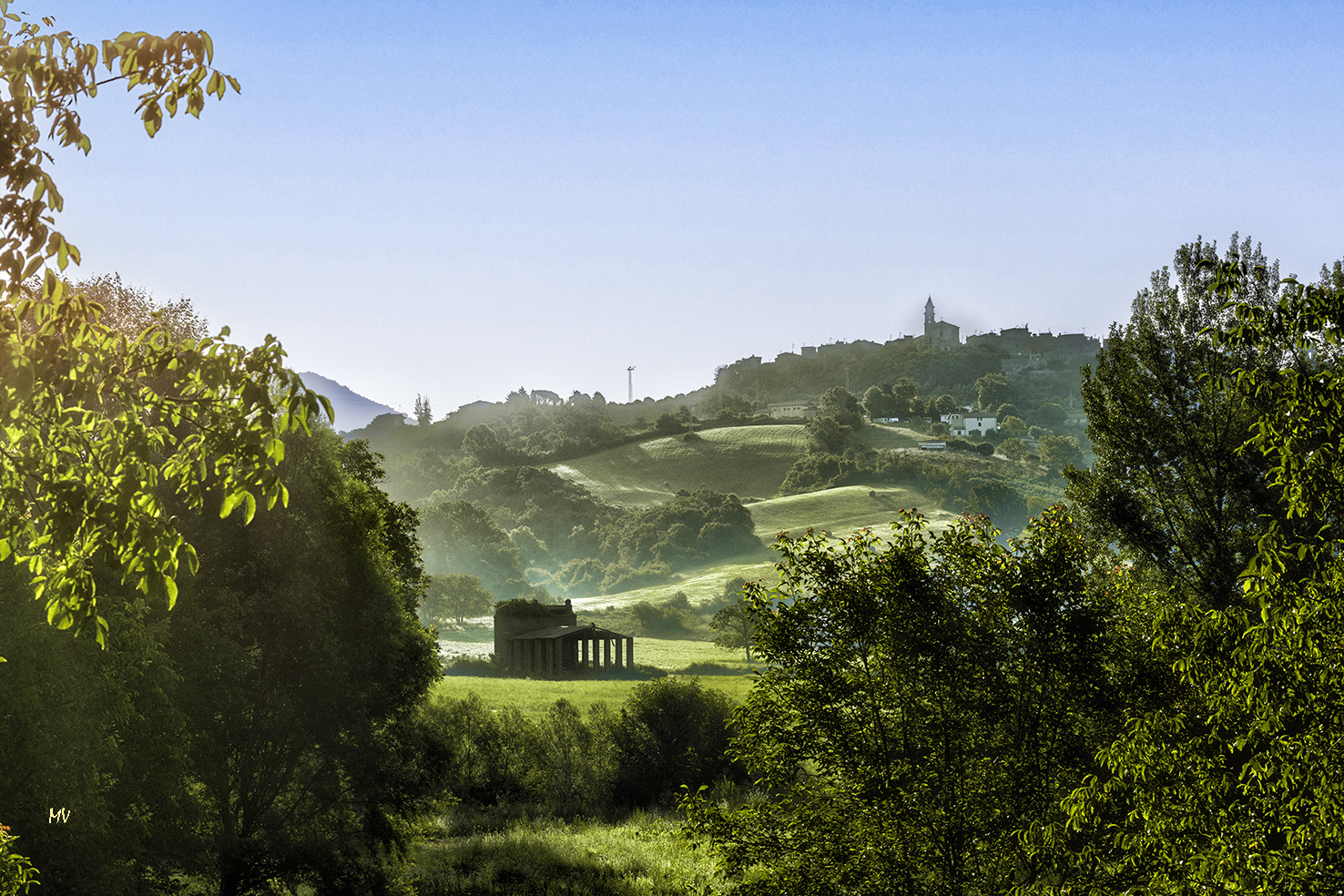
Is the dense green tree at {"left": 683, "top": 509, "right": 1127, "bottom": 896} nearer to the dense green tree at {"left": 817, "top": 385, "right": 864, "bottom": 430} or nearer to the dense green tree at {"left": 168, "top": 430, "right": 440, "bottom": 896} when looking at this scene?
the dense green tree at {"left": 168, "top": 430, "right": 440, "bottom": 896}

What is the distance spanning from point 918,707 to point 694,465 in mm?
171510

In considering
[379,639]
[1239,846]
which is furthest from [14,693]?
[1239,846]

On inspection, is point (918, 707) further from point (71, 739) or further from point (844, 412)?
point (844, 412)

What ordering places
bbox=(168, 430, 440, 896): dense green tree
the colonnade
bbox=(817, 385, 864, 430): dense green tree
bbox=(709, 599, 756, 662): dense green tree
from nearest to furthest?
bbox=(168, 430, 440, 896): dense green tree < the colonnade < bbox=(709, 599, 756, 662): dense green tree < bbox=(817, 385, 864, 430): dense green tree

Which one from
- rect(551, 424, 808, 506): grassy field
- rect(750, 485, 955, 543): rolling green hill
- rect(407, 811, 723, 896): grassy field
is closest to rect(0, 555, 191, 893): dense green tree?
rect(407, 811, 723, 896): grassy field

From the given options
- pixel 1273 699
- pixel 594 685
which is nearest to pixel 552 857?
pixel 1273 699

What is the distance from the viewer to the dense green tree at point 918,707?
1260 cm

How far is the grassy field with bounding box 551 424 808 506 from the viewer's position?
568ft

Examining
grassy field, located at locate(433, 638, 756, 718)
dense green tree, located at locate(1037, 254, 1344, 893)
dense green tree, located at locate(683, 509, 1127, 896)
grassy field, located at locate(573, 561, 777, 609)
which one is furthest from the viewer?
grassy field, located at locate(573, 561, 777, 609)

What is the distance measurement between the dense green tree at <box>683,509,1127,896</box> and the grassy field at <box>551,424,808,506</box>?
151 m

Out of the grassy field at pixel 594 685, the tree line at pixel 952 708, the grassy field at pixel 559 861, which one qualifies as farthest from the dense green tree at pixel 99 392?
the grassy field at pixel 594 685

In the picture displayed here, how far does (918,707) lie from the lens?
1337cm

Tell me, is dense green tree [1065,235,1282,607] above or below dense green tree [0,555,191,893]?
above

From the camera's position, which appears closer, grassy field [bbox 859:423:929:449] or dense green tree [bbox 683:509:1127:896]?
dense green tree [bbox 683:509:1127:896]
